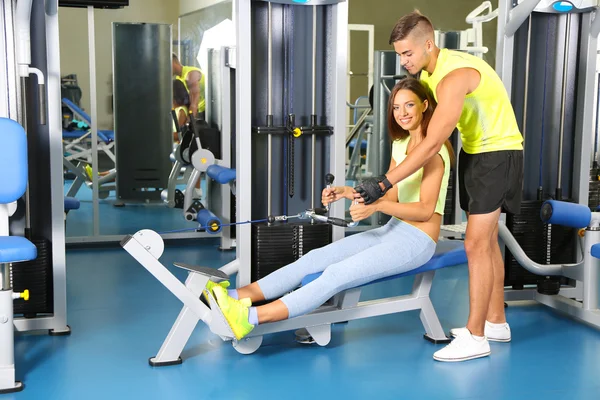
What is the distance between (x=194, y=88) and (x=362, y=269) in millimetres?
4165

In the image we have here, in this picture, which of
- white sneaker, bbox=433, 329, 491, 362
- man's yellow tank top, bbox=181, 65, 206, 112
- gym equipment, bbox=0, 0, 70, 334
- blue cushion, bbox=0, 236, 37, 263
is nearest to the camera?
blue cushion, bbox=0, 236, 37, 263

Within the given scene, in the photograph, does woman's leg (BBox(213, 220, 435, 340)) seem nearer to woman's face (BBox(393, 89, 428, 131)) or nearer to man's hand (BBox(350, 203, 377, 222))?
man's hand (BBox(350, 203, 377, 222))

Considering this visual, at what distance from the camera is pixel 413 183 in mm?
3250

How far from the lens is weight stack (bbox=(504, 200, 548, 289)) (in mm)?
4043

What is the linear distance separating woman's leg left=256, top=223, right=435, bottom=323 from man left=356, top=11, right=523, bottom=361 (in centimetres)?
27

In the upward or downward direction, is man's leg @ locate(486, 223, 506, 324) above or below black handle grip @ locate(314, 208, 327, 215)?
below

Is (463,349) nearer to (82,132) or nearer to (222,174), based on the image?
(222,174)

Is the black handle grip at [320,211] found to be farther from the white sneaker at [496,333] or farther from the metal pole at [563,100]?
the metal pole at [563,100]

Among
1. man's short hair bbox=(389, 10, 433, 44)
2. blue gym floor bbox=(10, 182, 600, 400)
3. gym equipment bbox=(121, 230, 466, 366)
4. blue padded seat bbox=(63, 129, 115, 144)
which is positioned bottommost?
blue gym floor bbox=(10, 182, 600, 400)

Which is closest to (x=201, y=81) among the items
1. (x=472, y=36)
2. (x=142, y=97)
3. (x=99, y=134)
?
(x=142, y=97)

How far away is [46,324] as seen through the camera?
11.5 feet

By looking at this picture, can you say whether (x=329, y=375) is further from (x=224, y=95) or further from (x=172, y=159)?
(x=172, y=159)

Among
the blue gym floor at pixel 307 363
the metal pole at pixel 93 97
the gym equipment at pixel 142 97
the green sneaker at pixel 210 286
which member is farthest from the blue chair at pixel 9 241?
the gym equipment at pixel 142 97

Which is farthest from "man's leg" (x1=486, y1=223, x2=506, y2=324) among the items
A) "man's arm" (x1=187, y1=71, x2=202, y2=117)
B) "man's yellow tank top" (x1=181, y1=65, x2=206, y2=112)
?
"man's arm" (x1=187, y1=71, x2=202, y2=117)
